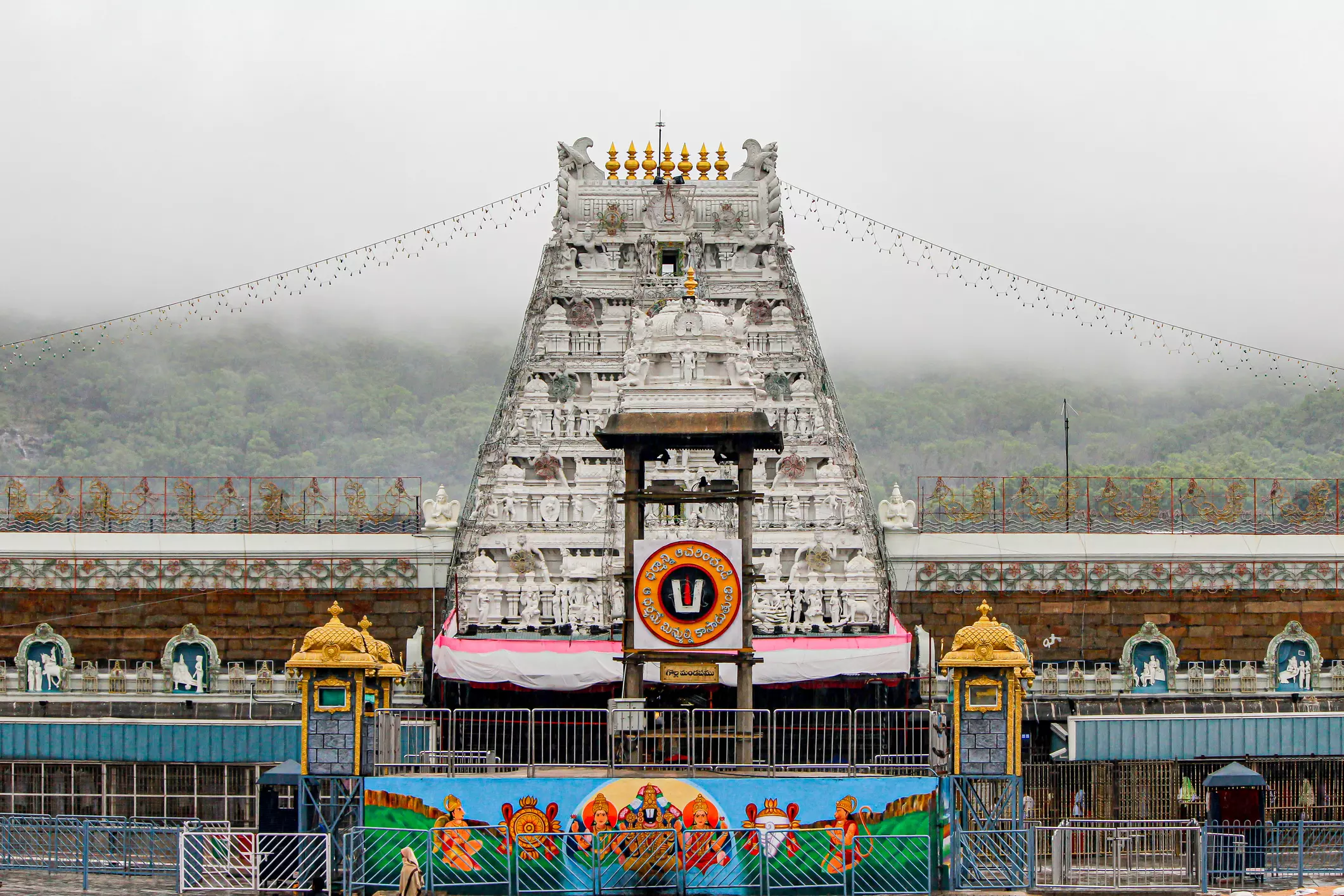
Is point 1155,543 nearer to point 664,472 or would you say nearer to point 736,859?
point 664,472

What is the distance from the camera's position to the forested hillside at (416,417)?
151 m

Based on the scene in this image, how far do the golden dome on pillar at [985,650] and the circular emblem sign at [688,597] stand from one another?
10.6ft

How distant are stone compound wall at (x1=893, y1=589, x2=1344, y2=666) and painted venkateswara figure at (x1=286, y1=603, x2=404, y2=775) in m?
27.5

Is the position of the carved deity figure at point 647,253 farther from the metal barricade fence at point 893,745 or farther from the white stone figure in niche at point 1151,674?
the metal barricade fence at point 893,745

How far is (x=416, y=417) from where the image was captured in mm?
166500

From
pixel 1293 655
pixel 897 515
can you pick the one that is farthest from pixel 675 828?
pixel 1293 655

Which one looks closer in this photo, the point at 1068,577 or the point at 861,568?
the point at 861,568

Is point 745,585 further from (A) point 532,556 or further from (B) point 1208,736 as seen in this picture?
(A) point 532,556

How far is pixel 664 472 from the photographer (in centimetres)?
4981

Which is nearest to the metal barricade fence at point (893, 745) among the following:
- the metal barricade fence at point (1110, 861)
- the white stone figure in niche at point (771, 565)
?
the metal barricade fence at point (1110, 861)

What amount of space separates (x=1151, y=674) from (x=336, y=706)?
101ft

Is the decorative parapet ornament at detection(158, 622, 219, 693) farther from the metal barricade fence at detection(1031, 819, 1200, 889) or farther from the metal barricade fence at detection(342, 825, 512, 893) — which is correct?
A: the metal barricade fence at detection(342, 825, 512, 893)

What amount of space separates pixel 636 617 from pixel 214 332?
526 feet

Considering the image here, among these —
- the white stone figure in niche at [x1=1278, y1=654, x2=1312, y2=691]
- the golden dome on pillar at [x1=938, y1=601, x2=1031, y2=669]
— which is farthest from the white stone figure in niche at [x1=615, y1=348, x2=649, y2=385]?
the white stone figure in niche at [x1=1278, y1=654, x2=1312, y2=691]
